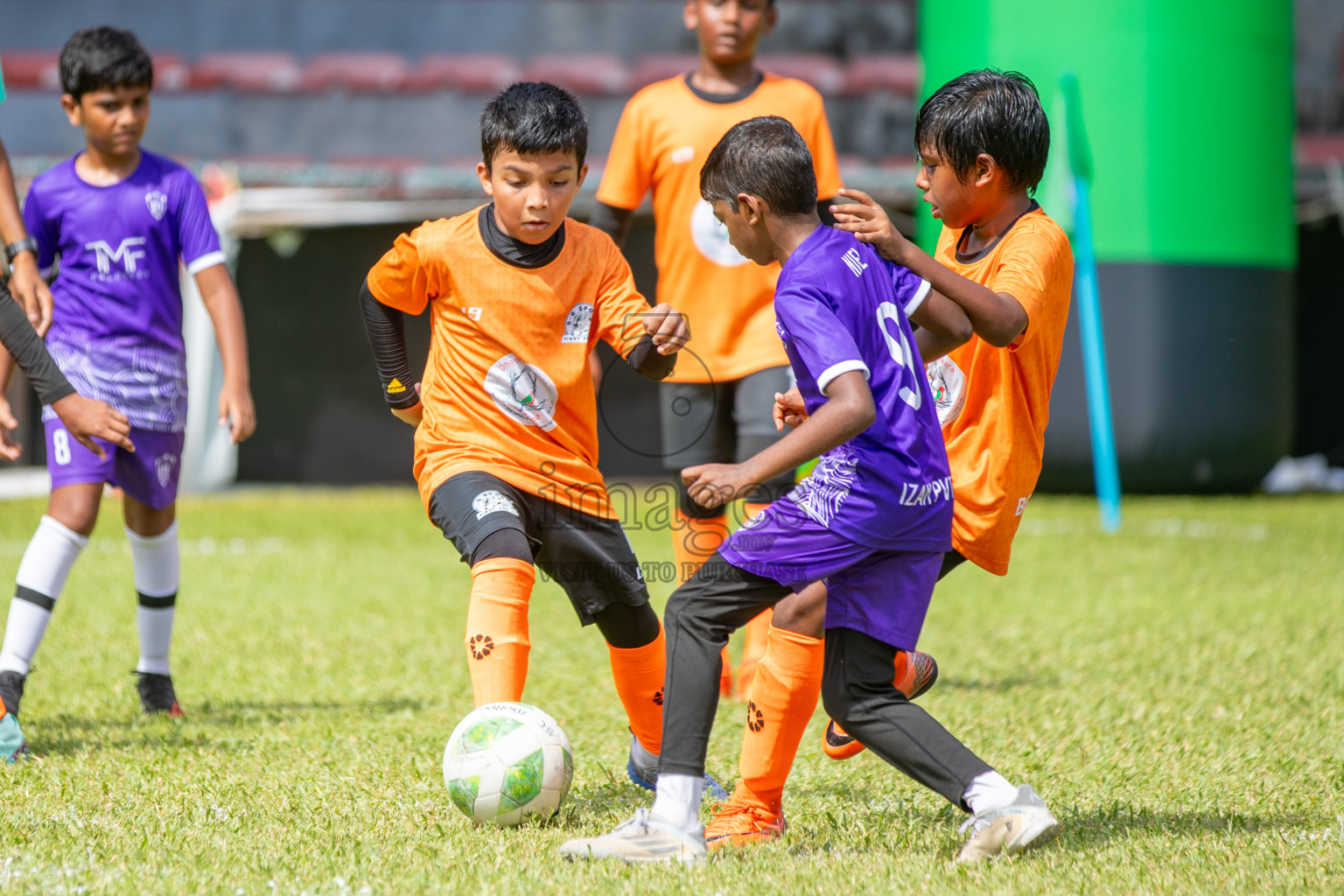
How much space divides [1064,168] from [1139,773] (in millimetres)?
7528

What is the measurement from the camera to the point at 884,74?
14.7m

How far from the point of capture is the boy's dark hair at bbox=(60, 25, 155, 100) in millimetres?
3850

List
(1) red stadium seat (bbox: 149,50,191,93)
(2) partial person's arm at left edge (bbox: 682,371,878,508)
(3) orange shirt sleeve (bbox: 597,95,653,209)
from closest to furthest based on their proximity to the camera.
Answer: (2) partial person's arm at left edge (bbox: 682,371,878,508)
(3) orange shirt sleeve (bbox: 597,95,653,209)
(1) red stadium seat (bbox: 149,50,191,93)

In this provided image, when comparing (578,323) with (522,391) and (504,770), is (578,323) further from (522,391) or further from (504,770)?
(504,770)

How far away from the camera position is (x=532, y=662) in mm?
4891

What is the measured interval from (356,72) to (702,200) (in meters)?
10.8

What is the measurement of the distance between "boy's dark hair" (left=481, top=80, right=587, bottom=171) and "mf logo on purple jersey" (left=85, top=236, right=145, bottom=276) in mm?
1313

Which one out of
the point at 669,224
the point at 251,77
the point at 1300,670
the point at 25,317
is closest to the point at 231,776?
the point at 25,317

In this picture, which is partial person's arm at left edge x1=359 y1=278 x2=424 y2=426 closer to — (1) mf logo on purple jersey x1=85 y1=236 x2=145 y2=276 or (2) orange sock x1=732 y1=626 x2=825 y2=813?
(1) mf logo on purple jersey x1=85 y1=236 x2=145 y2=276

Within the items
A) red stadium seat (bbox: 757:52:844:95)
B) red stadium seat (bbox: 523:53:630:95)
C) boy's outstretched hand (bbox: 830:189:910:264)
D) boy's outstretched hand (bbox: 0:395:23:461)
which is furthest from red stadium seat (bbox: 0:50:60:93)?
boy's outstretched hand (bbox: 830:189:910:264)

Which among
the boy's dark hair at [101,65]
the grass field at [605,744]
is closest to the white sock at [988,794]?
the grass field at [605,744]

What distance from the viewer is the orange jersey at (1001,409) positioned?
9.61 ft

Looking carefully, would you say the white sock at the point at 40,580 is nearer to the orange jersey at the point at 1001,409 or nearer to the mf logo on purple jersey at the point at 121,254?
the mf logo on purple jersey at the point at 121,254

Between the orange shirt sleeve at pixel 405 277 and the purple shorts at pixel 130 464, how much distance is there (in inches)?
41.6
